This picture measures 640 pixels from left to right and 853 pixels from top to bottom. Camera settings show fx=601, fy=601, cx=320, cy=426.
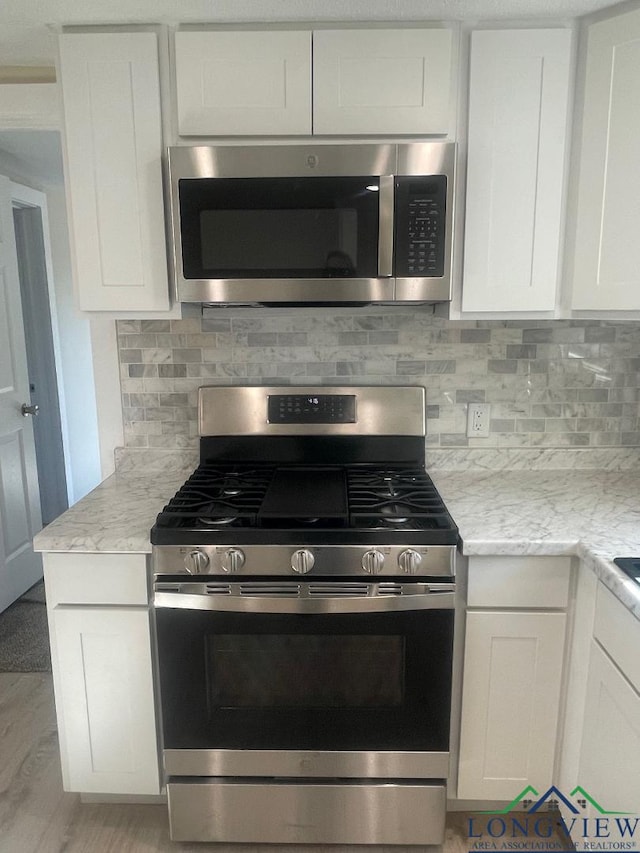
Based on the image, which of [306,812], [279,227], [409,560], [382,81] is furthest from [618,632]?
[382,81]

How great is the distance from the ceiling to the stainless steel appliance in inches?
49.0

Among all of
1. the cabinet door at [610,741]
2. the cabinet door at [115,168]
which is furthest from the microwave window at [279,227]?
the cabinet door at [610,741]

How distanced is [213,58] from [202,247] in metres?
0.48

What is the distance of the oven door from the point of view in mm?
1482

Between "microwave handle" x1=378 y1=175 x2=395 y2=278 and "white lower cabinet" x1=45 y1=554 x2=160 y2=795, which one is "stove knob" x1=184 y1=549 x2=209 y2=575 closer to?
"white lower cabinet" x1=45 y1=554 x2=160 y2=795

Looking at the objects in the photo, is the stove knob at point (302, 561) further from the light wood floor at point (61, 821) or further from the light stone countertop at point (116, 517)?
the light wood floor at point (61, 821)

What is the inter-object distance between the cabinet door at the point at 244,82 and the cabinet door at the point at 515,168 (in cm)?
46

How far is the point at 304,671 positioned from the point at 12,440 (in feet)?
6.67

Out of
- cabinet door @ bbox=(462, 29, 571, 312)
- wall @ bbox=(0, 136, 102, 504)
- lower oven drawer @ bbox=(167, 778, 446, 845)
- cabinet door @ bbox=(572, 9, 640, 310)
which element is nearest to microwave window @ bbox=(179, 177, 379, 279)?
cabinet door @ bbox=(462, 29, 571, 312)

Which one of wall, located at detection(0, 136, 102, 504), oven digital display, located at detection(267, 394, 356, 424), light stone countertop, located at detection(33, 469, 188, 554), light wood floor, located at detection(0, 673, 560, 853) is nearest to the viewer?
light stone countertop, located at detection(33, 469, 188, 554)

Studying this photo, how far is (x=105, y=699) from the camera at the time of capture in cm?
161

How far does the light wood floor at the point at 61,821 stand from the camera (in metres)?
1.65

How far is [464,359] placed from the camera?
2.01 metres

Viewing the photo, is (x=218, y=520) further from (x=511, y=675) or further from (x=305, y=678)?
(x=511, y=675)
